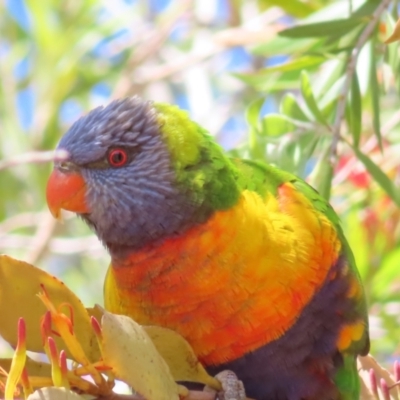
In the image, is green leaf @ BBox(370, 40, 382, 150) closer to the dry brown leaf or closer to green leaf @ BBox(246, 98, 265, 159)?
green leaf @ BBox(246, 98, 265, 159)

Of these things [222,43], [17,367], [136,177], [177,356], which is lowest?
[177,356]

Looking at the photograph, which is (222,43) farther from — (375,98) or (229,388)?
(229,388)

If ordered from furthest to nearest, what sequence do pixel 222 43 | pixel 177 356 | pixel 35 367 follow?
pixel 222 43
pixel 177 356
pixel 35 367

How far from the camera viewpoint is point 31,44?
3.82 meters

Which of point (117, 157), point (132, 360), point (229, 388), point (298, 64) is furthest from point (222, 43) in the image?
point (132, 360)

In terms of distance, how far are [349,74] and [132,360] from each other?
1138mm

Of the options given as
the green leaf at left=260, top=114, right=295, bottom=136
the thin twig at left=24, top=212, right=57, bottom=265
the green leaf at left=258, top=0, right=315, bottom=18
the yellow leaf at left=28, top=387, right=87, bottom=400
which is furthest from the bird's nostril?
the thin twig at left=24, top=212, right=57, bottom=265

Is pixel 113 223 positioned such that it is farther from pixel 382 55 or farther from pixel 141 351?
pixel 382 55

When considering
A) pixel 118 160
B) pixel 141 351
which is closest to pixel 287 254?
pixel 118 160

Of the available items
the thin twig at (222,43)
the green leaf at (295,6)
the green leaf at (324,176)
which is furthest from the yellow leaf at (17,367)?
the green leaf at (295,6)

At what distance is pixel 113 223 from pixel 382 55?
1040 millimetres

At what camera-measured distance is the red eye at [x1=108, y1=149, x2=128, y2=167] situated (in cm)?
161

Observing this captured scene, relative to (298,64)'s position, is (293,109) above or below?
below

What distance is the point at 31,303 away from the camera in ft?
3.83
